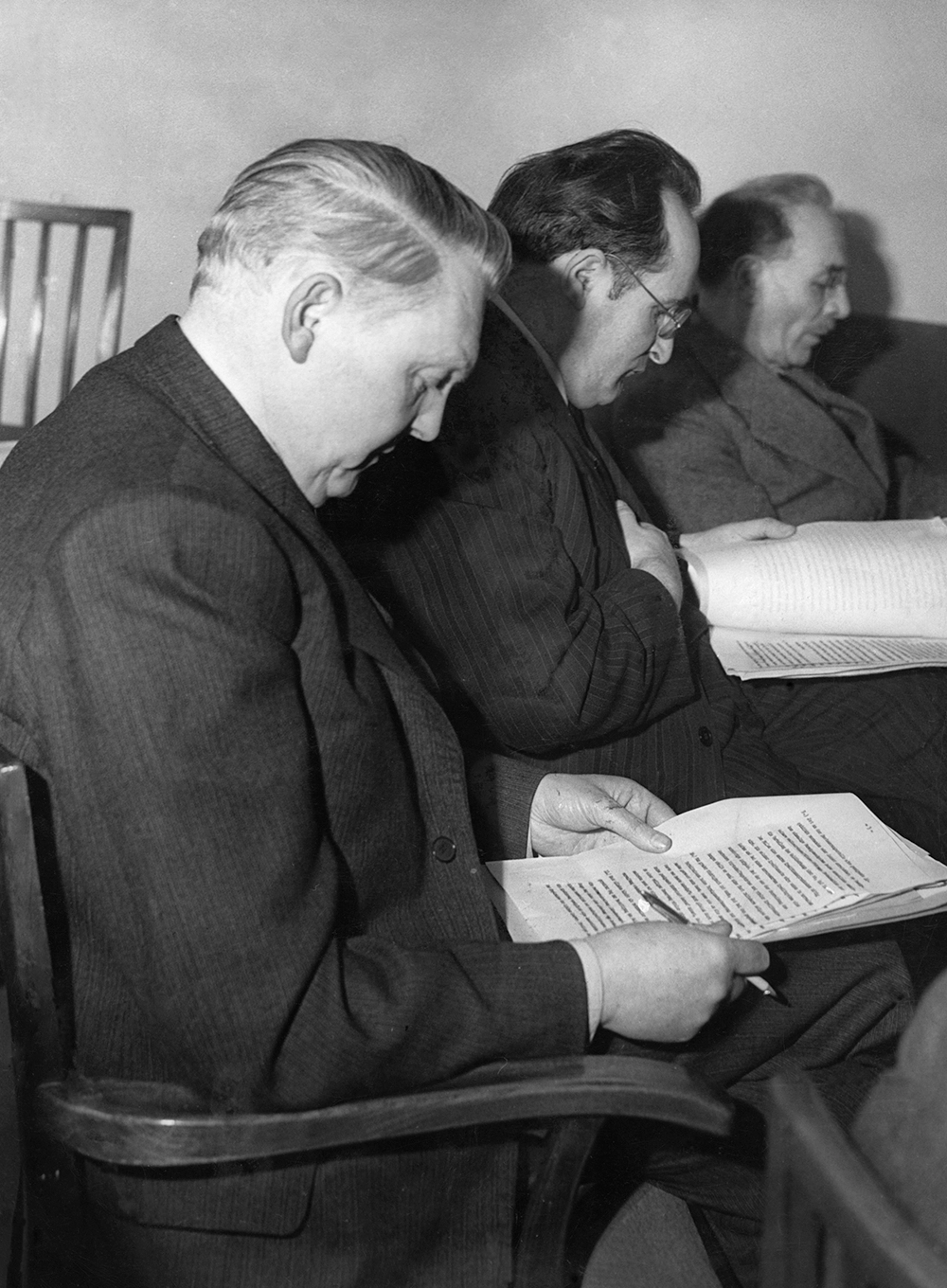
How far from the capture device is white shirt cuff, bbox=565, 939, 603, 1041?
101cm

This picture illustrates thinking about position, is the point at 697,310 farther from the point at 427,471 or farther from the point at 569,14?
the point at 427,471

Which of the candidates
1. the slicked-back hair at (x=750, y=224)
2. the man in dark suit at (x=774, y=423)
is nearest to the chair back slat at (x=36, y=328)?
the man in dark suit at (x=774, y=423)

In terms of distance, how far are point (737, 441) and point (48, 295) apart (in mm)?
1284

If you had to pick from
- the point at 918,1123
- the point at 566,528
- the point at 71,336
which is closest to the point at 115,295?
the point at 71,336

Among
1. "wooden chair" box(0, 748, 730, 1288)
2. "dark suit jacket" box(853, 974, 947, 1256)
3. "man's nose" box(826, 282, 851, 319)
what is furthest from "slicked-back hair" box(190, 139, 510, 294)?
"man's nose" box(826, 282, 851, 319)

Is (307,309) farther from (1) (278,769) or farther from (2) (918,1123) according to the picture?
(2) (918,1123)

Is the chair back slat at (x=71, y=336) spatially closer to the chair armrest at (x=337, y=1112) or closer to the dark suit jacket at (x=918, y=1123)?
the chair armrest at (x=337, y=1112)

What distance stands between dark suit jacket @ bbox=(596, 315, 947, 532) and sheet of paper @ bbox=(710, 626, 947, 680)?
58cm

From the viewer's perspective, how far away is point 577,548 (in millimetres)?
1614

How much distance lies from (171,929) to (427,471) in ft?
2.42

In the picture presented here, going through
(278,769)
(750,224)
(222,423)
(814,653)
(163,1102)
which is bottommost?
(163,1102)

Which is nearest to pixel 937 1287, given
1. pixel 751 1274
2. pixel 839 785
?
pixel 751 1274

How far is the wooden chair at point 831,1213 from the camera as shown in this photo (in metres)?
0.55

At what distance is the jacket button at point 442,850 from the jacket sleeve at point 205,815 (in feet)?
0.56
